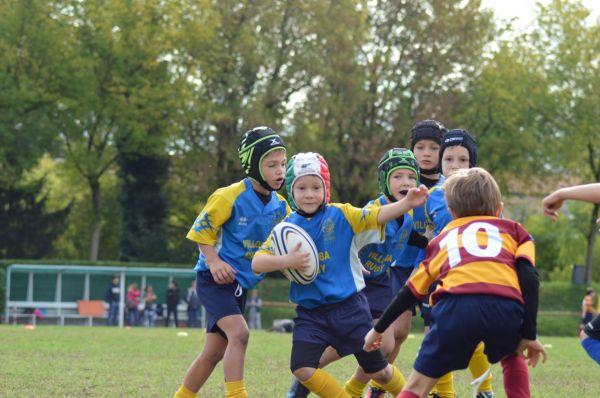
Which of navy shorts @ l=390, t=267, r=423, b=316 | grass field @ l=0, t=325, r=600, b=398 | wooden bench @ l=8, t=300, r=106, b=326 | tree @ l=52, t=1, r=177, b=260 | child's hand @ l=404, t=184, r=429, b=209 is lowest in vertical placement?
wooden bench @ l=8, t=300, r=106, b=326

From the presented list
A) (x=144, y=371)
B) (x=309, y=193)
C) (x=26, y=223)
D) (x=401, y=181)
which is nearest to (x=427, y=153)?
A: (x=401, y=181)

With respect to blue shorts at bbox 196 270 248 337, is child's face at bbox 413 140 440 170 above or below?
above

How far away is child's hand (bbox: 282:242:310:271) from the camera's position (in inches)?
295

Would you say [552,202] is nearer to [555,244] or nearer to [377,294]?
[377,294]

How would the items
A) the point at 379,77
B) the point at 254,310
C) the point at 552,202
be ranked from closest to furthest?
1. the point at 552,202
2. the point at 254,310
3. the point at 379,77

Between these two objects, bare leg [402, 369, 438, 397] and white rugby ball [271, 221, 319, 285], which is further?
white rugby ball [271, 221, 319, 285]

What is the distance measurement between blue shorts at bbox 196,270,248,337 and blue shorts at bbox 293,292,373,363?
100cm

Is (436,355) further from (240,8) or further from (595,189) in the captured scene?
(240,8)

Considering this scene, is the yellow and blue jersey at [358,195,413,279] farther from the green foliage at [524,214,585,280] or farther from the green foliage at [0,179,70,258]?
the green foliage at [524,214,585,280]

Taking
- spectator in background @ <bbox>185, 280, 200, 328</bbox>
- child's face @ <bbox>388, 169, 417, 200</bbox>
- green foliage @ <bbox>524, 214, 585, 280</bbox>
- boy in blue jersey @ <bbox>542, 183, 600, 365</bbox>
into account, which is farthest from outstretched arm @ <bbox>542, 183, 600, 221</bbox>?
green foliage @ <bbox>524, 214, 585, 280</bbox>

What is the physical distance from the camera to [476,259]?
20.3 feet

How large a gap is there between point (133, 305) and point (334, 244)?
3172 centimetres

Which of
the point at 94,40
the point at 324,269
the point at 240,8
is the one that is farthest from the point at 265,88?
the point at 324,269

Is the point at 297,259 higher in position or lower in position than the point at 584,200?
lower
